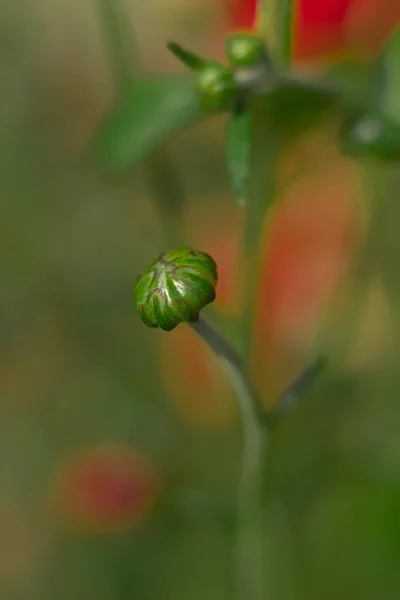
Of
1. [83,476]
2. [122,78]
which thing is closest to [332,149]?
[122,78]

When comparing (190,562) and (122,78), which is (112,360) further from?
(122,78)

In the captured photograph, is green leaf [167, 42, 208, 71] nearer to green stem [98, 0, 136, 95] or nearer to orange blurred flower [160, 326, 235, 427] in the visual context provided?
green stem [98, 0, 136, 95]

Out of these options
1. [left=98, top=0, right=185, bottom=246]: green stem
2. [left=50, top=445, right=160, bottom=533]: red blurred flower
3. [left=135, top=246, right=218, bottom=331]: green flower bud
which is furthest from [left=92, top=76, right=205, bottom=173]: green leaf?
[left=50, top=445, right=160, bottom=533]: red blurred flower

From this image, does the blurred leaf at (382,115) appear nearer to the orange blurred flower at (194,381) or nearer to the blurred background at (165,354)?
the blurred background at (165,354)

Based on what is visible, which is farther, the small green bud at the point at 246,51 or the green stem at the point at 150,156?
the green stem at the point at 150,156

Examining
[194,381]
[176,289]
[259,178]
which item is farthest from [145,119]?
[194,381]

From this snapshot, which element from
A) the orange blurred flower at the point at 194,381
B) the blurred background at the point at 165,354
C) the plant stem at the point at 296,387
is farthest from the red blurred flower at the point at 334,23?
the orange blurred flower at the point at 194,381
